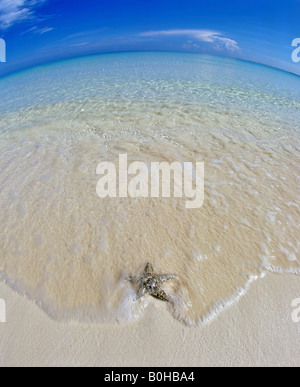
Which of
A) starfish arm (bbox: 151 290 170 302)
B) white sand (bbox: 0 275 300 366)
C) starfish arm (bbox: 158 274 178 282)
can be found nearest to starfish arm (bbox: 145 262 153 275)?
starfish arm (bbox: 158 274 178 282)

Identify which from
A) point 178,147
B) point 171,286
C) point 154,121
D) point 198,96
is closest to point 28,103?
point 154,121

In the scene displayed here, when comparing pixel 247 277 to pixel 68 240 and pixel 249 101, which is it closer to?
pixel 68 240

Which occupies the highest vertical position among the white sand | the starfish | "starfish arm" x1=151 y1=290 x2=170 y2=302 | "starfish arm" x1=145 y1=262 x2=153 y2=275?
"starfish arm" x1=145 y1=262 x2=153 y2=275

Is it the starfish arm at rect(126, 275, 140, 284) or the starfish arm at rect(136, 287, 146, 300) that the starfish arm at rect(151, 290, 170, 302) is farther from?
the starfish arm at rect(126, 275, 140, 284)

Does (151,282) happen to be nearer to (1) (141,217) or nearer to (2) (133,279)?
(2) (133,279)

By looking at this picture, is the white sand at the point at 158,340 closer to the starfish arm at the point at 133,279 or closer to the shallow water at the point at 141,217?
the shallow water at the point at 141,217

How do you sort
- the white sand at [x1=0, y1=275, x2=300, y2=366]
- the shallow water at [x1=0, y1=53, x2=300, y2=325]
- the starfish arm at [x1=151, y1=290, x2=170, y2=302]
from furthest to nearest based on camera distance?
the shallow water at [x1=0, y1=53, x2=300, y2=325]
the starfish arm at [x1=151, y1=290, x2=170, y2=302]
the white sand at [x1=0, y1=275, x2=300, y2=366]

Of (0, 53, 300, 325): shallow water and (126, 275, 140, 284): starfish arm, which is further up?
(0, 53, 300, 325): shallow water
